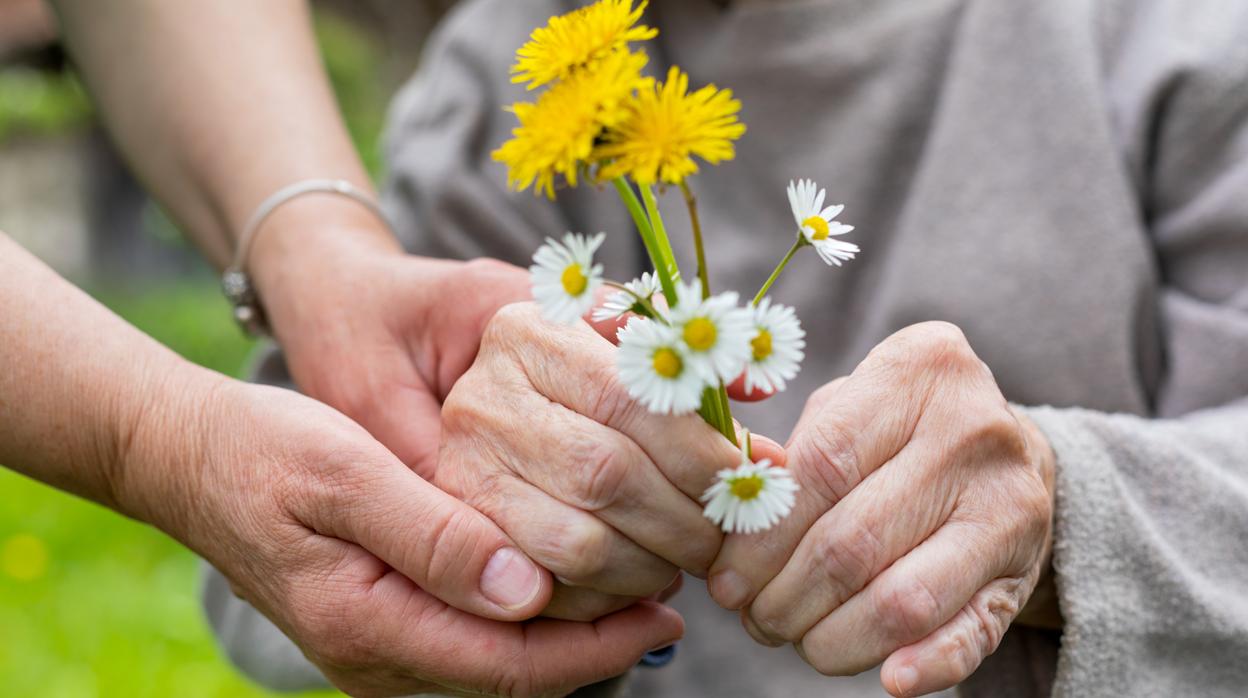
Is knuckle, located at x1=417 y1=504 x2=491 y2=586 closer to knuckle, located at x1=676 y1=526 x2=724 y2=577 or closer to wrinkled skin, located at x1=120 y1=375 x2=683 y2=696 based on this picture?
wrinkled skin, located at x1=120 y1=375 x2=683 y2=696

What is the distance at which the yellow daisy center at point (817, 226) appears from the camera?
67cm

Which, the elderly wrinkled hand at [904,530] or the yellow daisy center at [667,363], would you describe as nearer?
the yellow daisy center at [667,363]

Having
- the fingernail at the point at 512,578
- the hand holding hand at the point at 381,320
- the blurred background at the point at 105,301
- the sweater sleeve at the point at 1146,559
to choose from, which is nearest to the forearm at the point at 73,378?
the hand holding hand at the point at 381,320

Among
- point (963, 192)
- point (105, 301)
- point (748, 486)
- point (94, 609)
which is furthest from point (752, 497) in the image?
point (105, 301)

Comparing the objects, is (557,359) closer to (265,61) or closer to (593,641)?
(593,641)

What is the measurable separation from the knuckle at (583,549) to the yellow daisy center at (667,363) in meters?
0.17

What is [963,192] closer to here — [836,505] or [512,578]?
[836,505]

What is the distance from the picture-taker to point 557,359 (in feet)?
2.41

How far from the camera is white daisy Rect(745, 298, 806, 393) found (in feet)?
1.97

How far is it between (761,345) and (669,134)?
13cm

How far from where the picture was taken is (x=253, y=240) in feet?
3.66

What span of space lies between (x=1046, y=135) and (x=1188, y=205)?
167mm

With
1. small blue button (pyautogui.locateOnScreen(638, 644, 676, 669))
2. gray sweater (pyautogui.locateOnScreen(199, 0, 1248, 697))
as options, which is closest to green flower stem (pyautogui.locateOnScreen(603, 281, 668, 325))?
small blue button (pyautogui.locateOnScreen(638, 644, 676, 669))

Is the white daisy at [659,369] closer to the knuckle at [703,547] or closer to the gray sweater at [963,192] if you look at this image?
the knuckle at [703,547]
